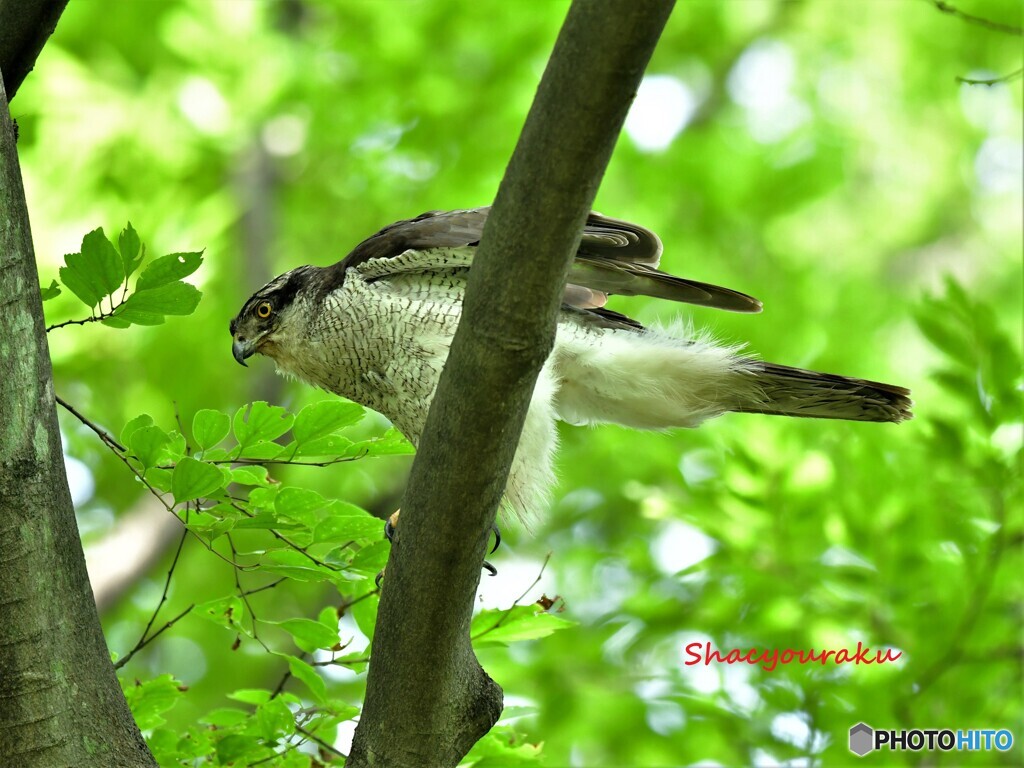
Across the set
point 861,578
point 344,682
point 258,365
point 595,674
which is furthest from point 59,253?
point 861,578

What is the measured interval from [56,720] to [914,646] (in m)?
3.29

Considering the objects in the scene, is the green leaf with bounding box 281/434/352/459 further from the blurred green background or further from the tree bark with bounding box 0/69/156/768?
the blurred green background

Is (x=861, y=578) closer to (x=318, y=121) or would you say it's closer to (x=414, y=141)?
(x=414, y=141)

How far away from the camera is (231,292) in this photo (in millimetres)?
8266

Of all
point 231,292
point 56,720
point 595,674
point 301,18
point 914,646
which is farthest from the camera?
point 301,18

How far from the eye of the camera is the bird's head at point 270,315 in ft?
15.2

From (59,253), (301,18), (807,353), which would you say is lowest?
(807,353)

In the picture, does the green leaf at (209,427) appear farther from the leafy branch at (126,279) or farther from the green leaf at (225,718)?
the green leaf at (225,718)

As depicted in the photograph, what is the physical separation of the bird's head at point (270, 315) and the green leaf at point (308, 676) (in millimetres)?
2008

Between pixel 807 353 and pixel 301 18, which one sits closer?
pixel 807 353

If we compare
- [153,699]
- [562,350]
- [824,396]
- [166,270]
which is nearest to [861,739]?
[824,396]

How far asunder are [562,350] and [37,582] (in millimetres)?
2380

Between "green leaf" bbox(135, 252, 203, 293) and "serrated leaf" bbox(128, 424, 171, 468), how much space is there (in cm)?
36

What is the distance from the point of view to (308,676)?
9.11ft
